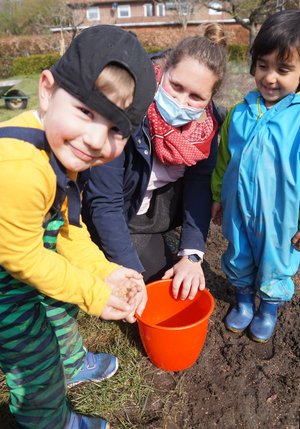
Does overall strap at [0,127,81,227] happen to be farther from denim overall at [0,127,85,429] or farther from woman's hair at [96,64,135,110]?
woman's hair at [96,64,135,110]

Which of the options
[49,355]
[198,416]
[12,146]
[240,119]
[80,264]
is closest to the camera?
[12,146]

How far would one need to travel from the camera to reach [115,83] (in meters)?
1.07

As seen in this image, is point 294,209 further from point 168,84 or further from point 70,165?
point 70,165

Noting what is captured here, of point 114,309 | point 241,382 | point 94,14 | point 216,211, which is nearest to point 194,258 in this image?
point 216,211

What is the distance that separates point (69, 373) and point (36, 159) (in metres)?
1.08

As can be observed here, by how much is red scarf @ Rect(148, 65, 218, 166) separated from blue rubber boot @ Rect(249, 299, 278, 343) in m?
0.85

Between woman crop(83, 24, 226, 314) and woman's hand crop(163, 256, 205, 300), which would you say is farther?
woman's hand crop(163, 256, 205, 300)

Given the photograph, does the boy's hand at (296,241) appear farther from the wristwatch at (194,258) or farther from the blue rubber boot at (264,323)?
the wristwatch at (194,258)

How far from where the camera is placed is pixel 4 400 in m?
1.78

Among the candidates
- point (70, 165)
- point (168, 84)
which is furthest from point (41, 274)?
point (168, 84)

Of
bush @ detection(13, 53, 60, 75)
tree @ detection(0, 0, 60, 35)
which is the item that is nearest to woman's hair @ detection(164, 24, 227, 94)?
bush @ detection(13, 53, 60, 75)

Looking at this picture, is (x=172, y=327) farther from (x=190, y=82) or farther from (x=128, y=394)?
(x=190, y=82)

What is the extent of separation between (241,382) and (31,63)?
785 inches

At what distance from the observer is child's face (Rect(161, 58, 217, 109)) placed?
1727mm
